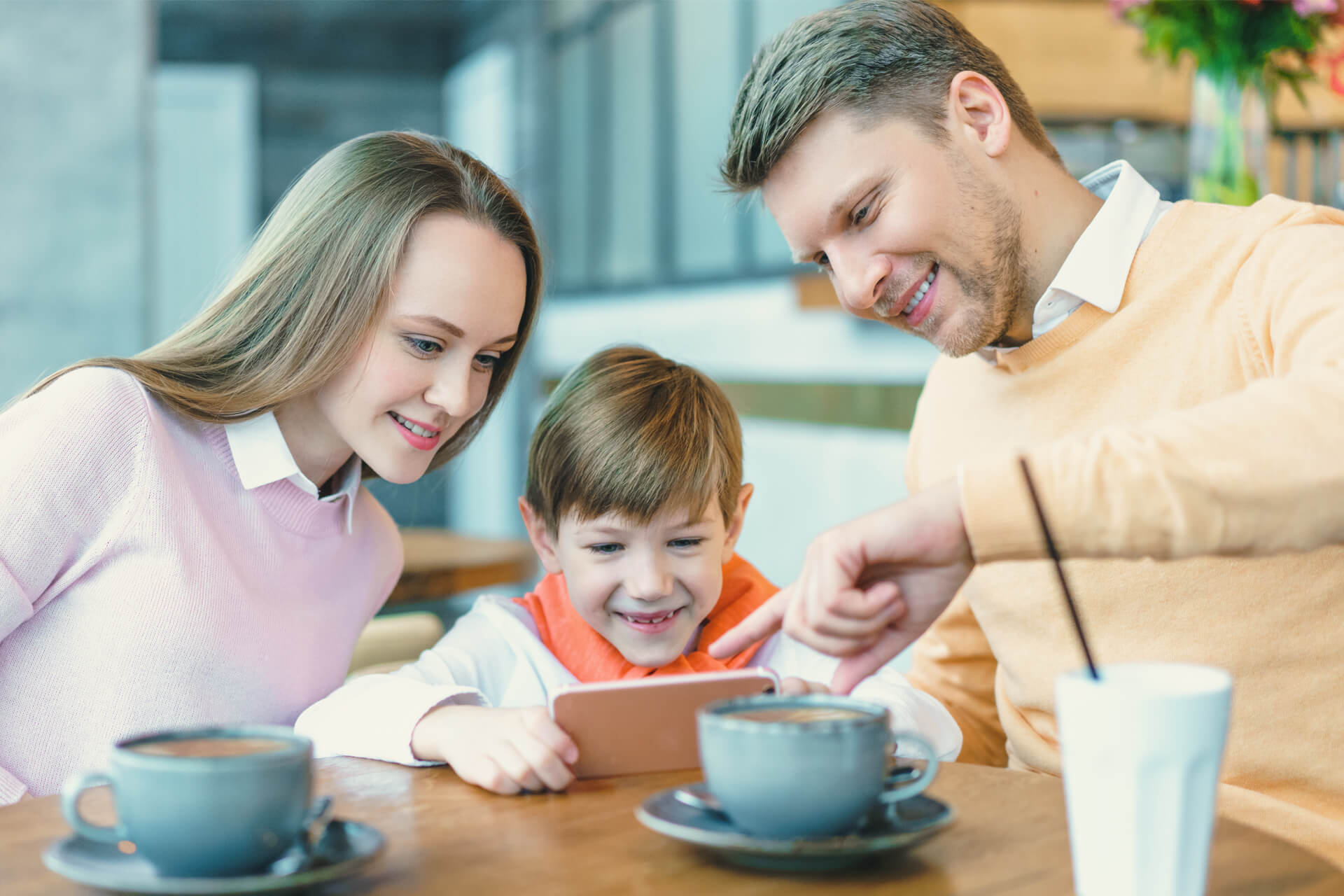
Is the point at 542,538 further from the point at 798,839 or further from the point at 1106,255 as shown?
the point at 798,839

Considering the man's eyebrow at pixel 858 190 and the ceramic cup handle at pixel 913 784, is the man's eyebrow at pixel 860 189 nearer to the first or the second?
the man's eyebrow at pixel 858 190

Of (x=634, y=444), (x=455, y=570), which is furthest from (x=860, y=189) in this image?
(x=455, y=570)

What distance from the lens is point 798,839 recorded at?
0.77m

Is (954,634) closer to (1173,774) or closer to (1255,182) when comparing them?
(1173,774)

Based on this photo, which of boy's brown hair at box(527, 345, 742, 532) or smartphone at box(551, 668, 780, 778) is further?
boy's brown hair at box(527, 345, 742, 532)

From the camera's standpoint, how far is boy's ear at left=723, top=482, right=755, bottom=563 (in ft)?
5.14

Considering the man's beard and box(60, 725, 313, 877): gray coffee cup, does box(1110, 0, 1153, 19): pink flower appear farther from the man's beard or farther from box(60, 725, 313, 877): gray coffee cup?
box(60, 725, 313, 877): gray coffee cup

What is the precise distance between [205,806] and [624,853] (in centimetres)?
28

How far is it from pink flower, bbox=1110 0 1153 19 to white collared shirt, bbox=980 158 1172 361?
45.9 inches

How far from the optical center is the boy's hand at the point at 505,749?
39.6 inches

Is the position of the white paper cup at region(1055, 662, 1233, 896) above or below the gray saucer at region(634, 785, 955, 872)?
above

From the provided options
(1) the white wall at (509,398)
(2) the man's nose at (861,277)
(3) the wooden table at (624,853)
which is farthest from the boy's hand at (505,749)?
(1) the white wall at (509,398)

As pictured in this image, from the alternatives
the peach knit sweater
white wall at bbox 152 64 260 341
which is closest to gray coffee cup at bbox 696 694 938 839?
the peach knit sweater

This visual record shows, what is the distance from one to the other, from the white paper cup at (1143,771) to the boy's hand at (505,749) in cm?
44
